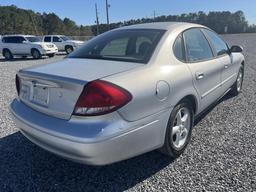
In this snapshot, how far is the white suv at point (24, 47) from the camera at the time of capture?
19.2 metres

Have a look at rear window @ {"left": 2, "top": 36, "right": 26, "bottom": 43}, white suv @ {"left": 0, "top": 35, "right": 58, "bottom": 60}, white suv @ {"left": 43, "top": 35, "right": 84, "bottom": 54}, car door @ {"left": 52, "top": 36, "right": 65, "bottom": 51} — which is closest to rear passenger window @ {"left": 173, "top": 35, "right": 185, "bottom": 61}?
white suv @ {"left": 0, "top": 35, "right": 58, "bottom": 60}

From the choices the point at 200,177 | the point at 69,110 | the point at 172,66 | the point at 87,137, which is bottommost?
the point at 200,177

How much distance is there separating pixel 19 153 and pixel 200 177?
2.25m

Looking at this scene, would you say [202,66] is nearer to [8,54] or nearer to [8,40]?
[8,40]

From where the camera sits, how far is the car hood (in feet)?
8.65

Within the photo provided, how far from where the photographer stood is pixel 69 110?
2.56 m

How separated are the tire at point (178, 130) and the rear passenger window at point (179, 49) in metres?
0.54

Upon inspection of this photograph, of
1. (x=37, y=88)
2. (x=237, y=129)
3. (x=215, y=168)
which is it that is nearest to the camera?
(x=37, y=88)

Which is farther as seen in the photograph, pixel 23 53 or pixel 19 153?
pixel 23 53

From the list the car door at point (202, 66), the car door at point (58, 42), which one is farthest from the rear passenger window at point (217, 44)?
the car door at point (58, 42)

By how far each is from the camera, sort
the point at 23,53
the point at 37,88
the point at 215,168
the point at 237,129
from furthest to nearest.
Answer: the point at 23,53, the point at 237,129, the point at 215,168, the point at 37,88

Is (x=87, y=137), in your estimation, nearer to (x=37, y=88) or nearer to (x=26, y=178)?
(x=37, y=88)

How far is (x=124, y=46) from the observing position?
3.66 m

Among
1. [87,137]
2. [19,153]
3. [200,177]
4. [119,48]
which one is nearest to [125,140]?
[87,137]
